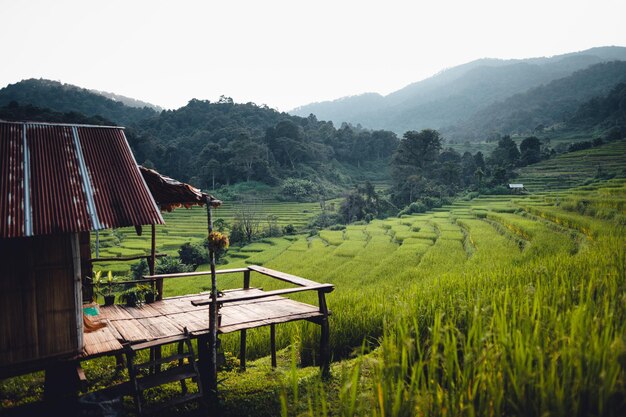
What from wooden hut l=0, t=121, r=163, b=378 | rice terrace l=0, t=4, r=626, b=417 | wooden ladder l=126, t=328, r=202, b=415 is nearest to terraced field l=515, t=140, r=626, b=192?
rice terrace l=0, t=4, r=626, b=417

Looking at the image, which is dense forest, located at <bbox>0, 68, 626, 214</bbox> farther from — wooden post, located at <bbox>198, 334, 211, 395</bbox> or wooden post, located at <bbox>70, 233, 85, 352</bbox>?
wooden post, located at <bbox>70, 233, 85, 352</bbox>

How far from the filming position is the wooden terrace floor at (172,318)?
4871 millimetres

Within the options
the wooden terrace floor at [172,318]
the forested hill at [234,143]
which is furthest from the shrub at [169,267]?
the forested hill at [234,143]

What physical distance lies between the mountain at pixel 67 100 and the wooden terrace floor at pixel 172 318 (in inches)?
2982

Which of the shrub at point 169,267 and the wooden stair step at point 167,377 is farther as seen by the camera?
the shrub at point 169,267

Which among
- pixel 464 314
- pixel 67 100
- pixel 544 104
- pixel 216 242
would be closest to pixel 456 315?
pixel 464 314

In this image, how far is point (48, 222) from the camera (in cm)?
413

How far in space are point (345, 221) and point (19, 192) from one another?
34442 mm

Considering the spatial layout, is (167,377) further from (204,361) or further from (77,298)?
(77,298)

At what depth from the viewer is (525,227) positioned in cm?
1920

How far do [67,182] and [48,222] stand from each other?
68 centimetres

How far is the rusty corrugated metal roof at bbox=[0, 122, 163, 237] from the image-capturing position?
4137mm

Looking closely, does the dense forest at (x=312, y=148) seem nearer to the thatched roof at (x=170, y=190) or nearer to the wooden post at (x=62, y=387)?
the thatched roof at (x=170, y=190)

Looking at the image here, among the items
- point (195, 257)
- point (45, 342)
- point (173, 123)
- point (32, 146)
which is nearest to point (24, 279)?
point (45, 342)
